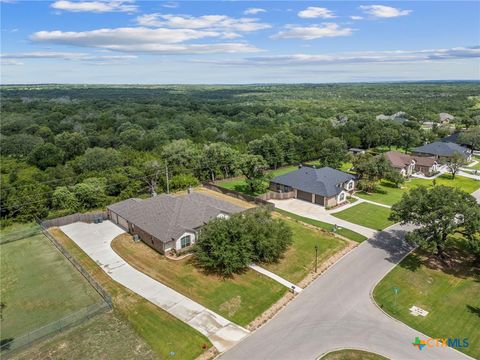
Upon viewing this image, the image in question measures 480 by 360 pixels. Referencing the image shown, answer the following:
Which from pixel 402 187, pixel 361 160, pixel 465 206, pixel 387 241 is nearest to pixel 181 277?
pixel 387 241

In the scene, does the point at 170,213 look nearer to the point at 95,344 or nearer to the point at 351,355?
the point at 95,344

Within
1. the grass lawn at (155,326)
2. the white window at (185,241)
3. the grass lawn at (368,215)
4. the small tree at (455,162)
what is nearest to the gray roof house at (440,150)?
the small tree at (455,162)

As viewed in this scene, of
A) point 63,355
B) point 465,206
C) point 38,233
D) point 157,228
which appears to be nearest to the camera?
point 63,355

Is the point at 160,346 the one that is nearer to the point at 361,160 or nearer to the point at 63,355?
the point at 63,355

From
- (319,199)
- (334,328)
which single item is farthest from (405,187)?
(334,328)

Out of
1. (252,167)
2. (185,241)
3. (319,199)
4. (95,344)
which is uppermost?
(252,167)

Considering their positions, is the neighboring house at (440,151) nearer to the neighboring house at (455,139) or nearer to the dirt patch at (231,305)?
the neighboring house at (455,139)
